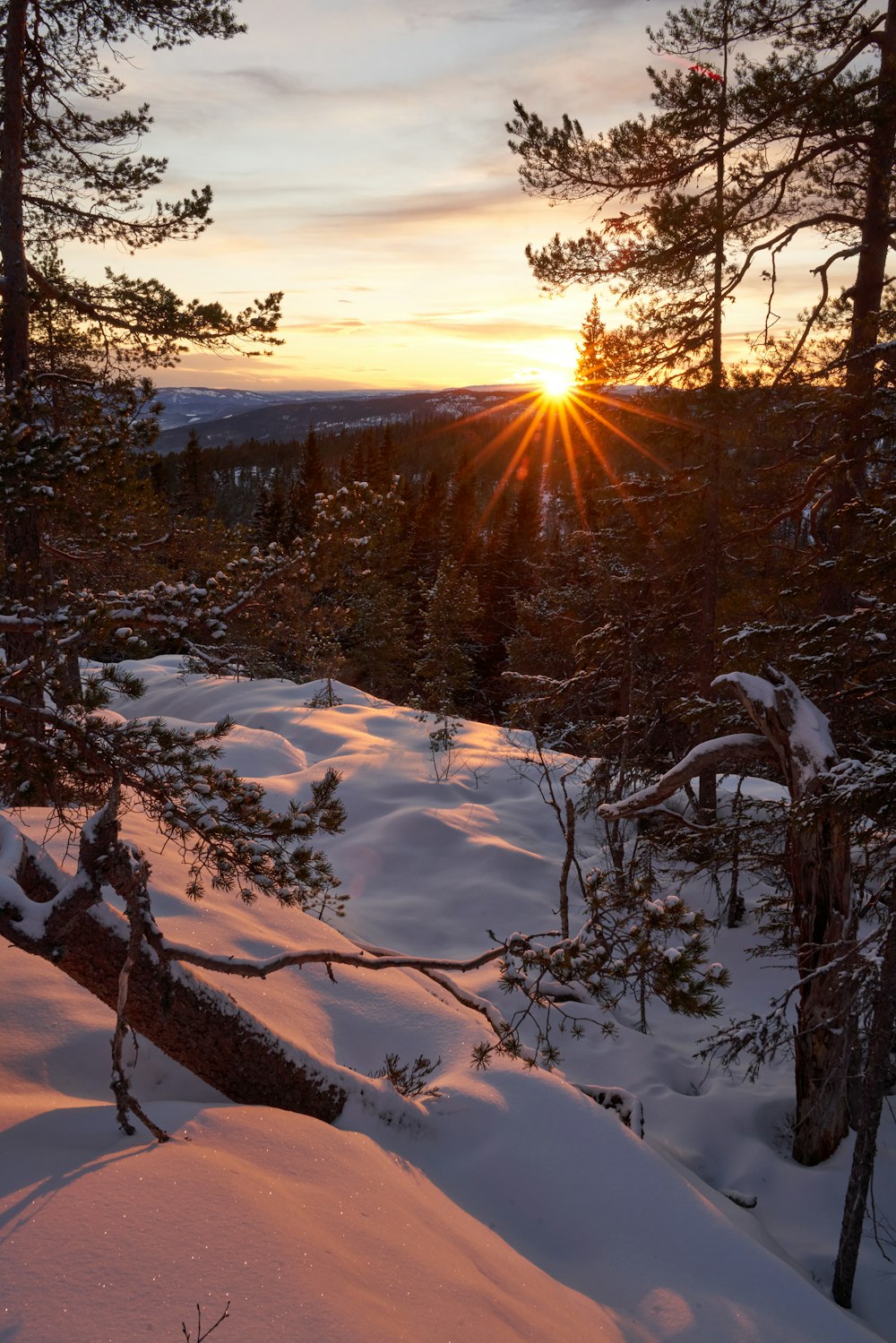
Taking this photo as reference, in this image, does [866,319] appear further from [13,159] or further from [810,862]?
[13,159]

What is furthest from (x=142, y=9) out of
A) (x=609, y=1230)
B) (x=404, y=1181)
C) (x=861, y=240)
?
(x=609, y=1230)

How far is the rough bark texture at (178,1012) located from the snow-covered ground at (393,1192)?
166mm

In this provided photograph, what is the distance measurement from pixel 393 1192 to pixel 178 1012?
1.27 m

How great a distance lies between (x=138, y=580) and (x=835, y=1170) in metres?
7.38

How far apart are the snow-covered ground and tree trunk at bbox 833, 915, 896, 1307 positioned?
0.35 meters

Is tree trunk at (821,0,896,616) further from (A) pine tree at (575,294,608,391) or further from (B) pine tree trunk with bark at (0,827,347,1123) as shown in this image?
(B) pine tree trunk with bark at (0,827,347,1123)

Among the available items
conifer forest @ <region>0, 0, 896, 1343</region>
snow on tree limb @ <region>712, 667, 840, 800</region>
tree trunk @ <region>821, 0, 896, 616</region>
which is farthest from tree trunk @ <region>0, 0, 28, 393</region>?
tree trunk @ <region>821, 0, 896, 616</region>

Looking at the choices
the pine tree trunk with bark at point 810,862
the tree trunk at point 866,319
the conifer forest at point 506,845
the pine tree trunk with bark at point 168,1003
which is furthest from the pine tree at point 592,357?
the pine tree trunk with bark at point 168,1003

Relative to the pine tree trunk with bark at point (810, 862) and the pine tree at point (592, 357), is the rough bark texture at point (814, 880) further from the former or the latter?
the pine tree at point (592, 357)

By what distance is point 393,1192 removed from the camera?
341 centimetres

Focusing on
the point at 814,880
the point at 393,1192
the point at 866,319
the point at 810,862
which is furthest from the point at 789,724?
the point at 866,319

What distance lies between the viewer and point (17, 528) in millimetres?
6379

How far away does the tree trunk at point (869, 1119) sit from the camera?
4.74 metres

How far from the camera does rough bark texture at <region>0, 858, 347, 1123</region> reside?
127 inches
